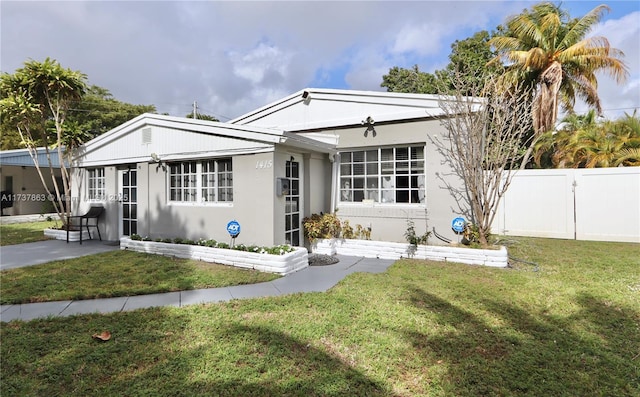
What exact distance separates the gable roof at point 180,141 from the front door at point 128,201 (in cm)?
50

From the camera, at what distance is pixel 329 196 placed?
9.45m

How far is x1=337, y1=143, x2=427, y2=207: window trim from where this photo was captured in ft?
27.5

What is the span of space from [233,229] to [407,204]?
4.47 m

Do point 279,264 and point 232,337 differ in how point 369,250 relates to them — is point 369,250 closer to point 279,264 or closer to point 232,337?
point 279,264

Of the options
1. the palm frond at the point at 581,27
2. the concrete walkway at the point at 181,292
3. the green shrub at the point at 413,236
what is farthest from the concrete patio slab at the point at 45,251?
the palm frond at the point at 581,27

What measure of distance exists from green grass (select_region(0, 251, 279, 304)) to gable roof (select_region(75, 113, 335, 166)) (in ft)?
9.35

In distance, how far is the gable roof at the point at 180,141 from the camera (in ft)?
24.7

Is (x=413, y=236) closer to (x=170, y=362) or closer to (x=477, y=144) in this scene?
(x=477, y=144)

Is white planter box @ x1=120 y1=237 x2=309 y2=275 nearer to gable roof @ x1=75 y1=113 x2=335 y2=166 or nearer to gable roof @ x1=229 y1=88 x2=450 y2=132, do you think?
gable roof @ x1=75 y1=113 x2=335 y2=166

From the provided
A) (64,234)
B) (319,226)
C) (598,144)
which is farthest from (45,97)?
(598,144)

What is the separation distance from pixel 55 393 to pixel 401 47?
524 inches

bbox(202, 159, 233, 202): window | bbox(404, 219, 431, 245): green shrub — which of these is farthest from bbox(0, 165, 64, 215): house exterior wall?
bbox(404, 219, 431, 245): green shrub

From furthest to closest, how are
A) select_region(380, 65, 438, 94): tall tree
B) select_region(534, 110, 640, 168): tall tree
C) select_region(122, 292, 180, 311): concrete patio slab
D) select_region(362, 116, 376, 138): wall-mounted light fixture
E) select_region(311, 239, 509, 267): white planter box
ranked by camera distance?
select_region(380, 65, 438, 94): tall tree
select_region(534, 110, 640, 168): tall tree
select_region(362, 116, 376, 138): wall-mounted light fixture
select_region(311, 239, 509, 267): white planter box
select_region(122, 292, 180, 311): concrete patio slab

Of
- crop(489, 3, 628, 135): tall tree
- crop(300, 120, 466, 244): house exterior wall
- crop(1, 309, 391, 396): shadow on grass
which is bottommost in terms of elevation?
crop(1, 309, 391, 396): shadow on grass
